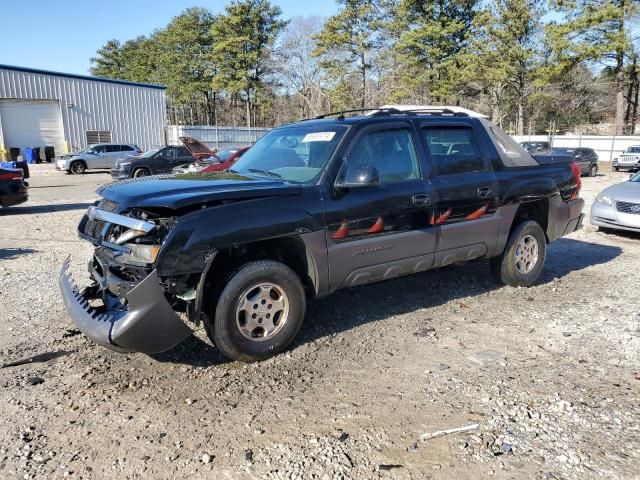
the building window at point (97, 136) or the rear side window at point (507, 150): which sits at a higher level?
the building window at point (97, 136)

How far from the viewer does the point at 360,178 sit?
402 centimetres

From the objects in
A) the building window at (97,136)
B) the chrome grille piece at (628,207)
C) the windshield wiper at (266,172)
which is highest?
the building window at (97,136)

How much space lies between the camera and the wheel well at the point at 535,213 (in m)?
5.80

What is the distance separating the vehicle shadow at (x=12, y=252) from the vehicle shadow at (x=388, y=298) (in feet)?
15.2

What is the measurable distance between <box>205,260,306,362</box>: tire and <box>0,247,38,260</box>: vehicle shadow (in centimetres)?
526

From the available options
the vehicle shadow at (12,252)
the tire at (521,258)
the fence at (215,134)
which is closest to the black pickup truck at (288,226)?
the tire at (521,258)

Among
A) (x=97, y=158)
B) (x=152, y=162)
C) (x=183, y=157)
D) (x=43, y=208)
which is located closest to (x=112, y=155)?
(x=97, y=158)

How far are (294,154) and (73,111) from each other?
33815 mm

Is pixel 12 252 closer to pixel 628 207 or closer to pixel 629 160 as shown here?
pixel 628 207

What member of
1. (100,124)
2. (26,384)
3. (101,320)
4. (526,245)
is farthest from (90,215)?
(100,124)

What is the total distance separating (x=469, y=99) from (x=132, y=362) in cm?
4353

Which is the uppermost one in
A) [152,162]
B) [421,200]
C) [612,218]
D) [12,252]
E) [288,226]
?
[152,162]

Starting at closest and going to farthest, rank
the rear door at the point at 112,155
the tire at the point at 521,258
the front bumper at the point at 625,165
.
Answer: the tire at the point at 521,258
the rear door at the point at 112,155
the front bumper at the point at 625,165

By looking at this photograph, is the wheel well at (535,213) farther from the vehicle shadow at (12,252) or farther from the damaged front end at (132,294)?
the vehicle shadow at (12,252)
